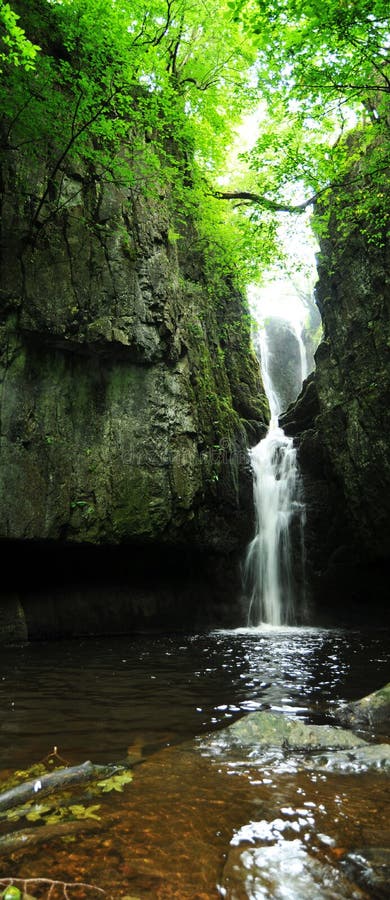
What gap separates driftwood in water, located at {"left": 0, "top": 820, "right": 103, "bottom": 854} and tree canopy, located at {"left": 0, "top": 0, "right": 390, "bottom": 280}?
8.57m

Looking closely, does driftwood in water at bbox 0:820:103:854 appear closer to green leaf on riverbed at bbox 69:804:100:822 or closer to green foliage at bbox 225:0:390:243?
green leaf on riverbed at bbox 69:804:100:822

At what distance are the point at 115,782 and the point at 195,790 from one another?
57 centimetres

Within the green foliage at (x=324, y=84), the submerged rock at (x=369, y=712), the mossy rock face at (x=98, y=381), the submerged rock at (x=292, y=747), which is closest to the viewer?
the submerged rock at (x=292, y=747)

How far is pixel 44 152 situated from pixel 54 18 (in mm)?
2711

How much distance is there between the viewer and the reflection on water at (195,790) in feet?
7.39

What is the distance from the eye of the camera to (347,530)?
47.0 ft

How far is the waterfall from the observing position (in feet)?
47.2

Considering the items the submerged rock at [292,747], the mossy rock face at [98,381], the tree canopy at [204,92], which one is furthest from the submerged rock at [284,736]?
the tree canopy at [204,92]

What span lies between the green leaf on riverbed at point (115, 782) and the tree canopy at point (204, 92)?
28.0 feet

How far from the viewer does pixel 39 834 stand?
2.53 m

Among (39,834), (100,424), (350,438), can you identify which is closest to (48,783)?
(39,834)

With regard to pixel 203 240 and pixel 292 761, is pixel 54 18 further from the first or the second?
pixel 292 761

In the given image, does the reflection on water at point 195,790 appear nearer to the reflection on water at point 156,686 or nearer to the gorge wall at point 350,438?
the reflection on water at point 156,686

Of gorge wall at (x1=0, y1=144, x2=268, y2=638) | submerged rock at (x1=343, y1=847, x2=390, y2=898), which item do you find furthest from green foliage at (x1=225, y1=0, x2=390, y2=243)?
submerged rock at (x1=343, y1=847, x2=390, y2=898)
